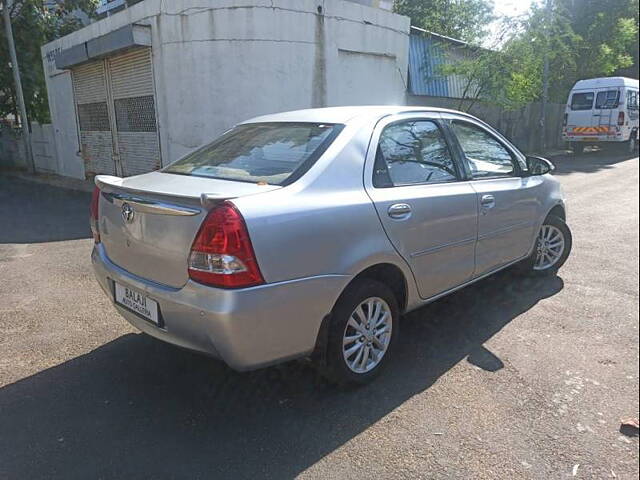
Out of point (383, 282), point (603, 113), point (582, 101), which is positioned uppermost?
point (582, 101)

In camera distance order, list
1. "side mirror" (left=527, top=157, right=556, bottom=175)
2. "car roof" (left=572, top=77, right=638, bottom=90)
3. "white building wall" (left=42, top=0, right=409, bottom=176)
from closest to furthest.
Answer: "side mirror" (left=527, top=157, right=556, bottom=175) → "white building wall" (left=42, top=0, right=409, bottom=176) → "car roof" (left=572, top=77, right=638, bottom=90)

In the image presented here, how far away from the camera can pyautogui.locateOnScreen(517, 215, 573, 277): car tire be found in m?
4.71

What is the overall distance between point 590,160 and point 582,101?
9.28ft

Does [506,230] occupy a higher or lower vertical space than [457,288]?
higher

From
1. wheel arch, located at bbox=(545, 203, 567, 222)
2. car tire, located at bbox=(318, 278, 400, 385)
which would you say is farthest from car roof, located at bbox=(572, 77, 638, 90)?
car tire, located at bbox=(318, 278, 400, 385)

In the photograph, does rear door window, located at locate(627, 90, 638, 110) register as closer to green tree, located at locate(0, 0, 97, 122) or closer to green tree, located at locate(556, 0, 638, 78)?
green tree, located at locate(556, 0, 638, 78)

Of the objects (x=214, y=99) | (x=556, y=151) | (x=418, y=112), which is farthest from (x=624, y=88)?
(x=418, y=112)

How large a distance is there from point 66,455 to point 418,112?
297cm

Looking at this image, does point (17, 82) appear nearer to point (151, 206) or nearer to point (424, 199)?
point (151, 206)

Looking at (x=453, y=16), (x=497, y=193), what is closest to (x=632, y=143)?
(x=453, y=16)

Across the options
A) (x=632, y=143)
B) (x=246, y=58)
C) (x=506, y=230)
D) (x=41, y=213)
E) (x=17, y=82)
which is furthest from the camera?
(x=632, y=143)

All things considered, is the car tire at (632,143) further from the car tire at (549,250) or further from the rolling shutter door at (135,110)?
the rolling shutter door at (135,110)

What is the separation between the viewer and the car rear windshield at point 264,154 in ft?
9.25

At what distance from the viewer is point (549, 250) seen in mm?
4855
